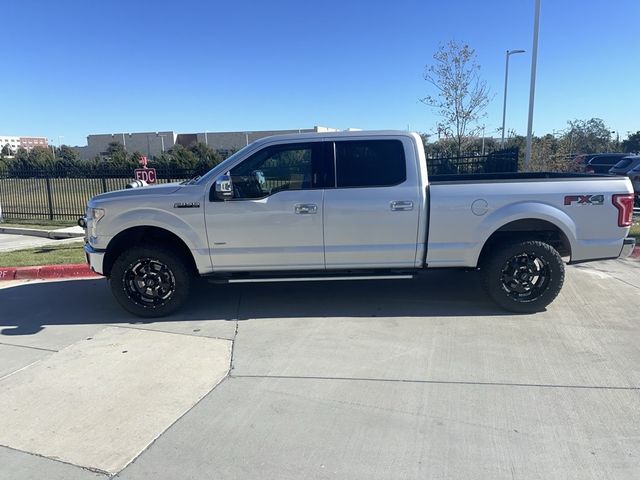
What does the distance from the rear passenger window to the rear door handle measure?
259 mm

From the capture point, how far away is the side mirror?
16.9ft

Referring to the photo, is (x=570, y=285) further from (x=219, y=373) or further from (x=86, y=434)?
(x=86, y=434)

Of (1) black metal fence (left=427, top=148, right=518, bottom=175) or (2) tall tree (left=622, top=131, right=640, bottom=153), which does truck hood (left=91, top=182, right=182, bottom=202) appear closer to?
(1) black metal fence (left=427, top=148, right=518, bottom=175)

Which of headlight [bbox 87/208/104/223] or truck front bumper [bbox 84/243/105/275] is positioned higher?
headlight [bbox 87/208/104/223]

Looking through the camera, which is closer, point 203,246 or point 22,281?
point 203,246

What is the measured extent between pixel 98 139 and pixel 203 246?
94798 mm

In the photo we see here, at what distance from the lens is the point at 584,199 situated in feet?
16.8

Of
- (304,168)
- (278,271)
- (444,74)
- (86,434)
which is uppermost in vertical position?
(444,74)

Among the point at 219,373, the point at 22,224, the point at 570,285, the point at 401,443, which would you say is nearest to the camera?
the point at 401,443

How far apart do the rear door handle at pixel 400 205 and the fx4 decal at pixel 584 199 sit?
1.68 metres

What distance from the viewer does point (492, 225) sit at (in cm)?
515

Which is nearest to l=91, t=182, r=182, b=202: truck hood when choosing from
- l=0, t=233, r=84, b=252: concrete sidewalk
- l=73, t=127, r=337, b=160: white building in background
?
l=0, t=233, r=84, b=252: concrete sidewalk

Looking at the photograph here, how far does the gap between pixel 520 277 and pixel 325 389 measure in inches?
111

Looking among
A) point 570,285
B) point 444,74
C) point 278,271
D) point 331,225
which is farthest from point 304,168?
point 444,74
